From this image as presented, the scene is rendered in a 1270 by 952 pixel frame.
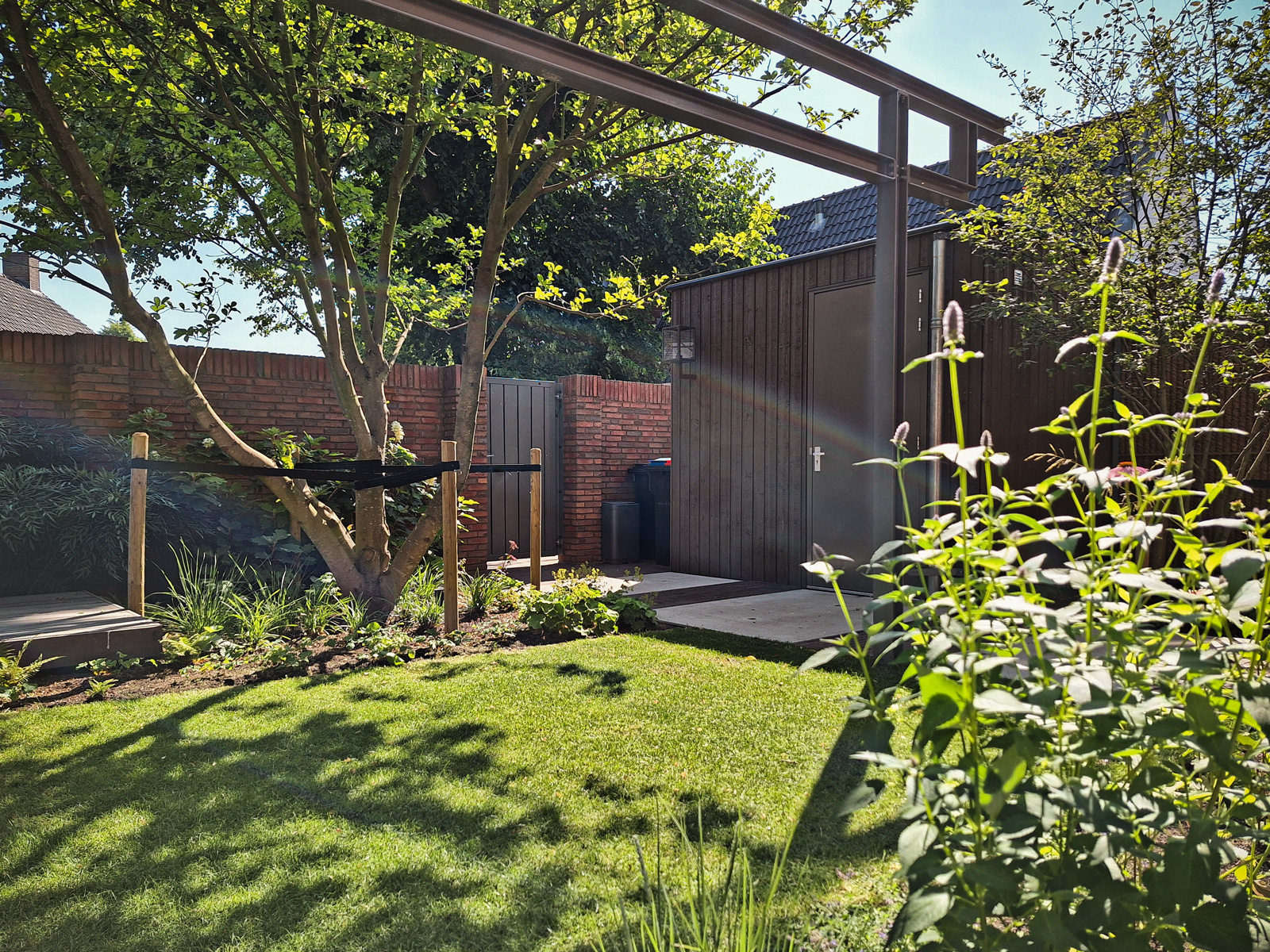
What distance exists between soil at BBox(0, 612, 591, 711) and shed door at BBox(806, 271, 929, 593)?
102 inches

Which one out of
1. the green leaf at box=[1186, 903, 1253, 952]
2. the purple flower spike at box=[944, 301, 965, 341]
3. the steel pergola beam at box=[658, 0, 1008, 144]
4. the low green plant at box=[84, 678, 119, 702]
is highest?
the steel pergola beam at box=[658, 0, 1008, 144]

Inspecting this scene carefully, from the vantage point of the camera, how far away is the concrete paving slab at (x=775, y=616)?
4.89 metres

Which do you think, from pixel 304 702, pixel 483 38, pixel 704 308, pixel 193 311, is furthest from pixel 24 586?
pixel 704 308

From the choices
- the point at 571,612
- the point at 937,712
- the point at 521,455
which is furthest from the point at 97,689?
the point at 521,455

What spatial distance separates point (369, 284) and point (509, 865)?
4.67 m

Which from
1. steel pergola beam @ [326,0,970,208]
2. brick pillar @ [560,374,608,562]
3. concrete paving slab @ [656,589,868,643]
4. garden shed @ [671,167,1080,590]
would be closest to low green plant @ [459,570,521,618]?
concrete paving slab @ [656,589,868,643]

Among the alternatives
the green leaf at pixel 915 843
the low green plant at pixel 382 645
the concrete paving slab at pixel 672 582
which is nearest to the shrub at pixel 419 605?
the low green plant at pixel 382 645

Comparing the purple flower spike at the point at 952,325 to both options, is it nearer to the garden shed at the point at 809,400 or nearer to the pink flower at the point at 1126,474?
the pink flower at the point at 1126,474

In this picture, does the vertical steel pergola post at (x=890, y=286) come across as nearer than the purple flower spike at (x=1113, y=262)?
No

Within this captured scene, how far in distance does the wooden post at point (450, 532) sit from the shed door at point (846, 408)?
2.99 meters

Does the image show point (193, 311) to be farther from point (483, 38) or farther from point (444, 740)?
point (444, 740)

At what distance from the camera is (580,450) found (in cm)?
850

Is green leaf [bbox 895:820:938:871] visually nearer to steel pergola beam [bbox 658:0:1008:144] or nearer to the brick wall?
steel pergola beam [bbox 658:0:1008:144]

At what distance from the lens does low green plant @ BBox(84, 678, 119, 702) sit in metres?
3.48
